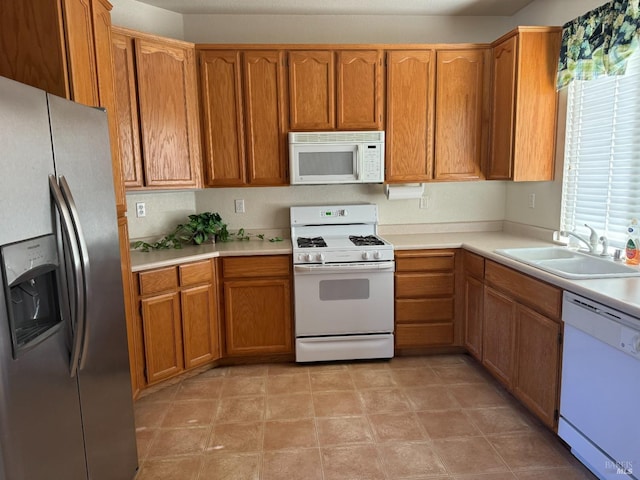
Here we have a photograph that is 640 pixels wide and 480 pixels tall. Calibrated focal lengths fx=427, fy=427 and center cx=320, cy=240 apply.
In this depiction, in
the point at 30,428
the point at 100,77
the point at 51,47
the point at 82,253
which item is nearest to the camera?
the point at 30,428

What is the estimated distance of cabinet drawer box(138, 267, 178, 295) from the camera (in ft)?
8.77

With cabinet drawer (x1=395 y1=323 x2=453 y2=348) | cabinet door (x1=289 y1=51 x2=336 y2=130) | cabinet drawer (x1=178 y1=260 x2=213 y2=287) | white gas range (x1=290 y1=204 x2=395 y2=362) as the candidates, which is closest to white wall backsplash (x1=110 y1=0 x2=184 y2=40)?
cabinet door (x1=289 y1=51 x2=336 y2=130)

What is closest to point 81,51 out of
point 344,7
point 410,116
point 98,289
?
point 98,289

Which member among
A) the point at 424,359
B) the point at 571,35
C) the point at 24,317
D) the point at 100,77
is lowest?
the point at 424,359

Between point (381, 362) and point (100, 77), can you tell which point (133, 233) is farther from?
point (381, 362)

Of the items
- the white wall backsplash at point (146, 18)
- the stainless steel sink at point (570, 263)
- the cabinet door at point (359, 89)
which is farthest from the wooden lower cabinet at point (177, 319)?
the stainless steel sink at point (570, 263)

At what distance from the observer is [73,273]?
1.38 m

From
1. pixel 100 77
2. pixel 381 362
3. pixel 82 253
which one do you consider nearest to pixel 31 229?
pixel 82 253

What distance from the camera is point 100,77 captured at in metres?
2.10

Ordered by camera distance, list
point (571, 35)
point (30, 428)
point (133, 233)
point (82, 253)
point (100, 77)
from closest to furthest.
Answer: point (30, 428), point (82, 253), point (100, 77), point (571, 35), point (133, 233)

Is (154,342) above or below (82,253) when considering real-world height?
below

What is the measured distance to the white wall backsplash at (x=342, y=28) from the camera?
339 centimetres

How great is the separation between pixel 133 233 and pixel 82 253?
1.94m

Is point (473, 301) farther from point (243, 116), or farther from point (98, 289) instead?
point (98, 289)
